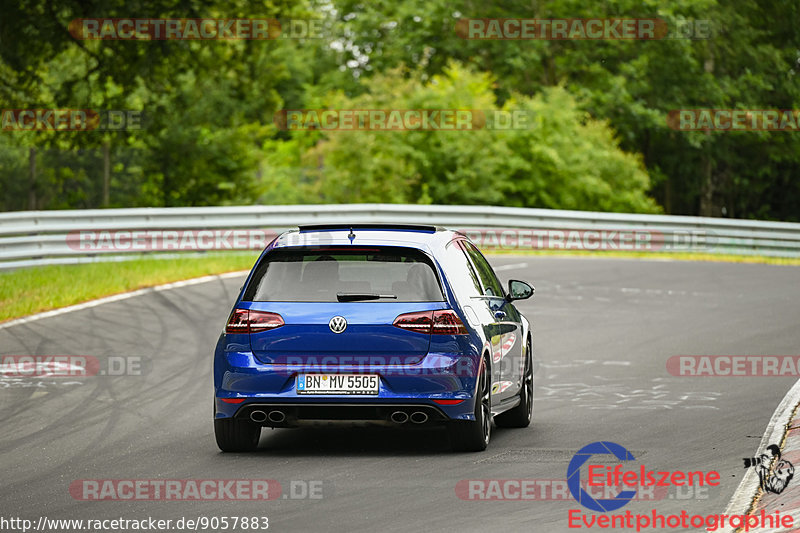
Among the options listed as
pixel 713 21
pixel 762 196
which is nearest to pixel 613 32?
pixel 713 21

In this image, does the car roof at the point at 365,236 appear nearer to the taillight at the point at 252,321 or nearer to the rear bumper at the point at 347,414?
the taillight at the point at 252,321

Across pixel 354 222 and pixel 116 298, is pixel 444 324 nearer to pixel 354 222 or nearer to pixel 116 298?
pixel 116 298

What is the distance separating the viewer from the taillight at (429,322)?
9.36 m

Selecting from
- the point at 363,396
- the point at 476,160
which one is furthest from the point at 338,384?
the point at 476,160

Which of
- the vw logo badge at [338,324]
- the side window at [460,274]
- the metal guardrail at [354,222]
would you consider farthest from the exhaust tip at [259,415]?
the metal guardrail at [354,222]

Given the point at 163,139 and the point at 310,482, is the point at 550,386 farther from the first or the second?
the point at 163,139

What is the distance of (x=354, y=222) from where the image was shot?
25.1 m

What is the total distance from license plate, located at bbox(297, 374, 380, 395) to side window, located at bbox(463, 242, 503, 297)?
1546 millimetres

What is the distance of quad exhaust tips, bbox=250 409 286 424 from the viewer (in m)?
9.42

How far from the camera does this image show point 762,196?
185 ft

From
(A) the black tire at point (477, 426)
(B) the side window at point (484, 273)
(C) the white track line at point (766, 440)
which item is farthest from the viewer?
(B) the side window at point (484, 273)

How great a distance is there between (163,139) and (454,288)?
138 feet

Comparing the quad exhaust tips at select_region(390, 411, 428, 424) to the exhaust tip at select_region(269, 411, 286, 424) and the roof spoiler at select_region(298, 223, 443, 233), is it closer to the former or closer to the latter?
the exhaust tip at select_region(269, 411, 286, 424)

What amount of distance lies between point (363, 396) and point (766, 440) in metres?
2.95
